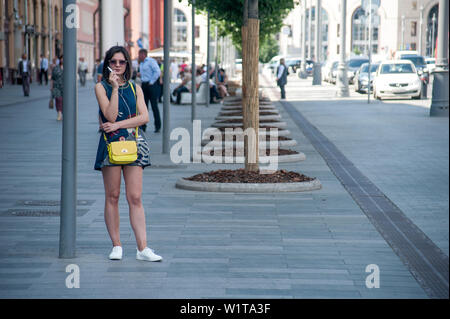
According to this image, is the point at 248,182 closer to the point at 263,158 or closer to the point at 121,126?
the point at 263,158

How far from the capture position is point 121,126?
20.6ft

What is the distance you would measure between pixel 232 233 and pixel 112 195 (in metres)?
1.37

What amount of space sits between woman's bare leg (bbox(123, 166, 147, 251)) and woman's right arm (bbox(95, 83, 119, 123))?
1.31ft

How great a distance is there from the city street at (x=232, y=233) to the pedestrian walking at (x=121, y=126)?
282mm

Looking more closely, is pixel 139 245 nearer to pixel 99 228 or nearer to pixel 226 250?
pixel 226 250

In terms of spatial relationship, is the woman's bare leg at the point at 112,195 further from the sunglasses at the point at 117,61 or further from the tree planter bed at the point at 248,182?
the tree planter bed at the point at 248,182

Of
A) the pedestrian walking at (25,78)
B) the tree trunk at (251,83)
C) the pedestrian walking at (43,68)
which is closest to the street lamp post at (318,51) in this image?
the pedestrian walking at (43,68)

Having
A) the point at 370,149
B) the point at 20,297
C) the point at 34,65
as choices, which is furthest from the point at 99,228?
the point at 34,65

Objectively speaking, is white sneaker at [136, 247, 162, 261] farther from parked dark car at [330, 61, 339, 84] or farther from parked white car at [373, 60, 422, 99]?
parked dark car at [330, 61, 339, 84]

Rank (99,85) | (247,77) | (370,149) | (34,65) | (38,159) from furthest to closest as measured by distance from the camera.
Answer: (34,65), (370,149), (38,159), (247,77), (99,85)

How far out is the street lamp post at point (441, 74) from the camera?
23.2 meters

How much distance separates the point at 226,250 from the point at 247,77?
4366mm

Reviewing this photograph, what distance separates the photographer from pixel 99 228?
25.7ft
